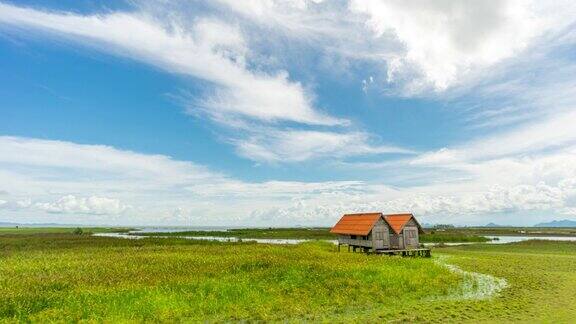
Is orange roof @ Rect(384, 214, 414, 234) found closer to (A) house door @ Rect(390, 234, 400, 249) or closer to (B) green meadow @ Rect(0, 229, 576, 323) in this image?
(A) house door @ Rect(390, 234, 400, 249)

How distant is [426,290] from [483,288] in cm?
346

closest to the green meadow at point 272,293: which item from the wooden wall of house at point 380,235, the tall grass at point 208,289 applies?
the tall grass at point 208,289

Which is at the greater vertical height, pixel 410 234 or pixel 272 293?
pixel 410 234

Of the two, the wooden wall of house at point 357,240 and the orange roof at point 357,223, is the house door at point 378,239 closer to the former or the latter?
the wooden wall of house at point 357,240

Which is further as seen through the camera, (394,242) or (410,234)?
(410,234)

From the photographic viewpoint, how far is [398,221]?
143 feet

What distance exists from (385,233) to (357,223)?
3728mm

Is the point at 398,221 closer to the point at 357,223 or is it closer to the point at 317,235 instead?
the point at 357,223

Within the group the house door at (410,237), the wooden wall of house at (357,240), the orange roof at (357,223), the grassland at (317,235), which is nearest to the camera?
the wooden wall of house at (357,240)

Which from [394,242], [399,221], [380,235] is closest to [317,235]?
[399,221]

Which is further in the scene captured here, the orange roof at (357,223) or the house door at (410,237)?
the house door at (410,237)

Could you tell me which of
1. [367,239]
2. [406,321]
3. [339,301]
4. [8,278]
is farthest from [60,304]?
[367,239]

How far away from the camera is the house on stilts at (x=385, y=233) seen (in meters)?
40.7

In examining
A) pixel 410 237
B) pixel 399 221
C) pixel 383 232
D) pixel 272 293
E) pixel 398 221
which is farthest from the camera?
pixel 398 221
